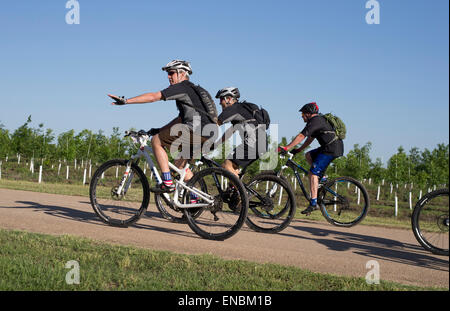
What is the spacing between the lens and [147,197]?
5969 millimetres

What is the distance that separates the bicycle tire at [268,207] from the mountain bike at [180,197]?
2.49 feet

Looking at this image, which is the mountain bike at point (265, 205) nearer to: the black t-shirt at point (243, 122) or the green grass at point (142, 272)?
the black t-shirt at point (243, 122)

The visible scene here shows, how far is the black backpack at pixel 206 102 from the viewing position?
5.48m

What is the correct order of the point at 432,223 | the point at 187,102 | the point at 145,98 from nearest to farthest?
the point at 145,98
the point at 187,102
the point at 432,223

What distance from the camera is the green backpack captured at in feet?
24.5

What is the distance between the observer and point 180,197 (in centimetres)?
573

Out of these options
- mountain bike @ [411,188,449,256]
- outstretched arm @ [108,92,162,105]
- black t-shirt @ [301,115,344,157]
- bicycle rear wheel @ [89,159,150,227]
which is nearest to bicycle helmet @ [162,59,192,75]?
outstretched arm @ [108,92,162,105]

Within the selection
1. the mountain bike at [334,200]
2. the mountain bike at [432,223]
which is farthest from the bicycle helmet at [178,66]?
the mountain bike at [432,223]

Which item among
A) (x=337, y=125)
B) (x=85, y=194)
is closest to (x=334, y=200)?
(x=337, y=125)

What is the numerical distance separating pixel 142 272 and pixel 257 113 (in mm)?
→ 3336

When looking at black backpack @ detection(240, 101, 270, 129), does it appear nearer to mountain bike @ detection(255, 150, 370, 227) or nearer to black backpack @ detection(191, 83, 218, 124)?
black backpack @ detection(191, 83, 218, 124)

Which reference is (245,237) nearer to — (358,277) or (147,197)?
(147,197)

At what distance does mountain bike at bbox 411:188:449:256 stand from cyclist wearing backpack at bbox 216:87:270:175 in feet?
7.76

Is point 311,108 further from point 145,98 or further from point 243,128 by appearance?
point 145,98
